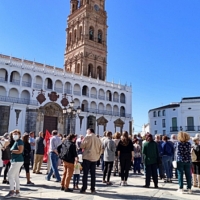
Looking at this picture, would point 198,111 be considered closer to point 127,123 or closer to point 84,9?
point 127,123

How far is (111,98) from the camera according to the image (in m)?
42.9

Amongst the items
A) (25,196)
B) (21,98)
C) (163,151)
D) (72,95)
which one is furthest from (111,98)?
(25,196)

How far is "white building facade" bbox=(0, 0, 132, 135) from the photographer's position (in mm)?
32094

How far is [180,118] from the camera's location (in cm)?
4197

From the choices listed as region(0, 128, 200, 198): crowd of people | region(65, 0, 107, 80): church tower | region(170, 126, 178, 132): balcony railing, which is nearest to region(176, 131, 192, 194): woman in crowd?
region(0, 128, 200, 198): crowd of people

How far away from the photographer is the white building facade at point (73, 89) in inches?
1264

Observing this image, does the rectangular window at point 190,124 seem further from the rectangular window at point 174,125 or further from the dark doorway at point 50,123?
the dark doorway at point 50,123

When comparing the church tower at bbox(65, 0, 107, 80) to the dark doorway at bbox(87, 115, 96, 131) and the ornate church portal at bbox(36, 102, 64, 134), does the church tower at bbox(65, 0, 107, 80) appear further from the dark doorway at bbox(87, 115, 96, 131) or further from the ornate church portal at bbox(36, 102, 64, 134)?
the ornate church portal at bbox(36, 102, 64, 134)

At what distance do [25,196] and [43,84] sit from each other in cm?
3054

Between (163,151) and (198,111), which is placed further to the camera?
(198,111)

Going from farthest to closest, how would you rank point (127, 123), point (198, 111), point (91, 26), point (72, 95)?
point (91, 26) → point (127, 123) → point (198, 111) → point (72, 95)

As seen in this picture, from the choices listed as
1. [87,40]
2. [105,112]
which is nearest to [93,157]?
[105,112]

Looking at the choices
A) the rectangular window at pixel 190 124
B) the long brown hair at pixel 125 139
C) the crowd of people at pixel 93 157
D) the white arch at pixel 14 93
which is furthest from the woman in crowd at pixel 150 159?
the rectangular window at pixel 190 124

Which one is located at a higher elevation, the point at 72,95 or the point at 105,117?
the point at 72,95
